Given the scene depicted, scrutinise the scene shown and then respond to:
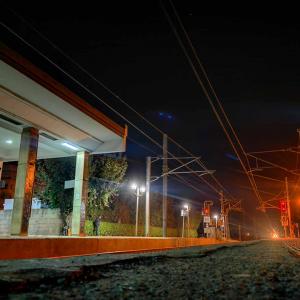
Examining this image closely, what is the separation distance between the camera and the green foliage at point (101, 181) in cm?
2338

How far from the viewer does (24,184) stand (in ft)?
46.5

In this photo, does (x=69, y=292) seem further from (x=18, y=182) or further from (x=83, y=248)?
(x=18, y=182)

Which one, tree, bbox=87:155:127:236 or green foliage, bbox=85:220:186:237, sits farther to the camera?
green foliage, bbox=85:220:186:237

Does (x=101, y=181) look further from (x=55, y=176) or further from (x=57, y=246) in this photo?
(x=57, y=246)

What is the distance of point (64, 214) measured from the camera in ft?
68.8

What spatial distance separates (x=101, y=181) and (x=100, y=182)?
9cm

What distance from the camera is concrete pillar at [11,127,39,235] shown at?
1402cm

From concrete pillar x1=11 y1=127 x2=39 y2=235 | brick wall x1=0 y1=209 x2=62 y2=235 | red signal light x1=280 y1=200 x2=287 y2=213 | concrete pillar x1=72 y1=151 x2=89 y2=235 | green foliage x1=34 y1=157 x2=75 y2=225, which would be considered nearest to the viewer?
concrete pillar x1=11 y1=127 x2=39 y2=235

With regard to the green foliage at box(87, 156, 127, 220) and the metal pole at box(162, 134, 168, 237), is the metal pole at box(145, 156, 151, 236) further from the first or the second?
the green foliage at box(87, 156, 127, 220)

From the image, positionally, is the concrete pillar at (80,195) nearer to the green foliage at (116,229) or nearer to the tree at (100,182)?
the tree at (100,182)

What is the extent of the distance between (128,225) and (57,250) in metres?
20.0

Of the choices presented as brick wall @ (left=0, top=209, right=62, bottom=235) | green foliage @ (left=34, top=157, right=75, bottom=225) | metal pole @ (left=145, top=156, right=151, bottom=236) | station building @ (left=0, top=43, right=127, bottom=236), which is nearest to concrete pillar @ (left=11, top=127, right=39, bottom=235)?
station building @ (left=0, top=43, right=127, bottom=236)

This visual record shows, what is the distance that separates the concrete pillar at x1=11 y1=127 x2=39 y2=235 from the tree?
881 centimetres

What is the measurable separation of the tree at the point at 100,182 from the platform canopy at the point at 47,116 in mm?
4392
